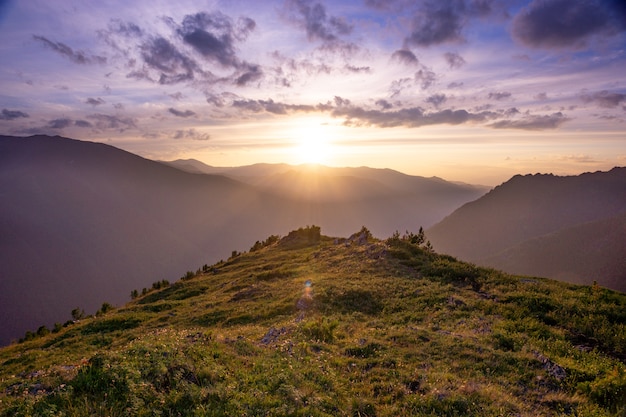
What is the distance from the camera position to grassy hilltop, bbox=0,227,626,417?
8.10 meters

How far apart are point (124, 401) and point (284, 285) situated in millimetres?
21104

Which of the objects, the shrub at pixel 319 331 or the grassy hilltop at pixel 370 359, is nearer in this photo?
the grassy hilltop at pixel 370 359

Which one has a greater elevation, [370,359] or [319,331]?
[370,359]

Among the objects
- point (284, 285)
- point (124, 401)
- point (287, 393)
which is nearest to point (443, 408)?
point (287, 393)

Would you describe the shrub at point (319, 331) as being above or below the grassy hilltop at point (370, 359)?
below

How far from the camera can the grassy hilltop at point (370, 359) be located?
810cm

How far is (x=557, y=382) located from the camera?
9.93 metres

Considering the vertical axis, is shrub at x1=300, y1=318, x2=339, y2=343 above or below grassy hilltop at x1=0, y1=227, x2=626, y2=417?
below

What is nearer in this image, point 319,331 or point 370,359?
point 370,359

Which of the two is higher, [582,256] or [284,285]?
[284,285]

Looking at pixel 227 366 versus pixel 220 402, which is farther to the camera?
pixel 227 366

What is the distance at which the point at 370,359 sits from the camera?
1177 cm

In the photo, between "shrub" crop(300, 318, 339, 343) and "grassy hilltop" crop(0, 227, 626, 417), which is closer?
"grassy hilltop" crop(0, 227, 626, 417)

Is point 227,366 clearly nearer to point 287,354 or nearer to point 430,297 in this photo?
point 287,354
